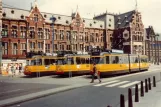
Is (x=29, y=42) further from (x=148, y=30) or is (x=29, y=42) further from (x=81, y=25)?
(x=148, y=30)

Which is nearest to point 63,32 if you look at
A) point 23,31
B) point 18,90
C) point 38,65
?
point 23,31

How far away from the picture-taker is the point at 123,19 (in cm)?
6500

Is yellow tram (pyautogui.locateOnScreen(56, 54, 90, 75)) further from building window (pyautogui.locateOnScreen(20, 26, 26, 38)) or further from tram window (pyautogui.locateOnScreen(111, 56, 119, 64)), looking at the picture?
building window (pyautogui.locateOnScreen(20, 26, 26, 38))

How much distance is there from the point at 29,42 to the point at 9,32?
4334 millimetres

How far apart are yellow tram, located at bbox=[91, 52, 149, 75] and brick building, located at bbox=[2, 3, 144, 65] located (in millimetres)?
18184

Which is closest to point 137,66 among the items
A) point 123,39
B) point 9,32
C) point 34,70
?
point 34,70

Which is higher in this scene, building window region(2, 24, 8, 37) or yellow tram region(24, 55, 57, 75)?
building window region(2, 24, 8, 37)

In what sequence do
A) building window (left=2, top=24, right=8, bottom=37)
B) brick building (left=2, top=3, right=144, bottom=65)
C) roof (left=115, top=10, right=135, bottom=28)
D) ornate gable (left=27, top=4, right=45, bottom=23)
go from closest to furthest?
building window (left=2, top=24, right=8, bottom=37) → brick building (left=2, top=3, right=144, bottom=65) → ornate gable (left=27, top=4, right=45, bottom=23) → roof (left=115, top=10, right=135, bottom=28)

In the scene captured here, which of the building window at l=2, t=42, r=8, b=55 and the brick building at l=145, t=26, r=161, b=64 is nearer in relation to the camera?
the building window at l=2, t=42, r=8, b=55

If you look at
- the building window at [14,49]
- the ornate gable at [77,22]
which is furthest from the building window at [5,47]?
the ornate gable at [77,22]

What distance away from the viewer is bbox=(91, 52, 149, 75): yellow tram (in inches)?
1013

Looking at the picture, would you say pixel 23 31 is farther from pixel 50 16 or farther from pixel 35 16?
pixel 50 16

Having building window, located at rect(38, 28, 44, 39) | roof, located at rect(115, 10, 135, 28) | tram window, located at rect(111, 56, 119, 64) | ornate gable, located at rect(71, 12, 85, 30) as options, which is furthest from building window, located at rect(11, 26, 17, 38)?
roof, located at rect(115, 10, 135, 28)

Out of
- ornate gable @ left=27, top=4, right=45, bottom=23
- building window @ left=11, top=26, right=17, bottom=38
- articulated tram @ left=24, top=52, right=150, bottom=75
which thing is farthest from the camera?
ornate gable @ left=27, top=4, right=45, bottom=23
